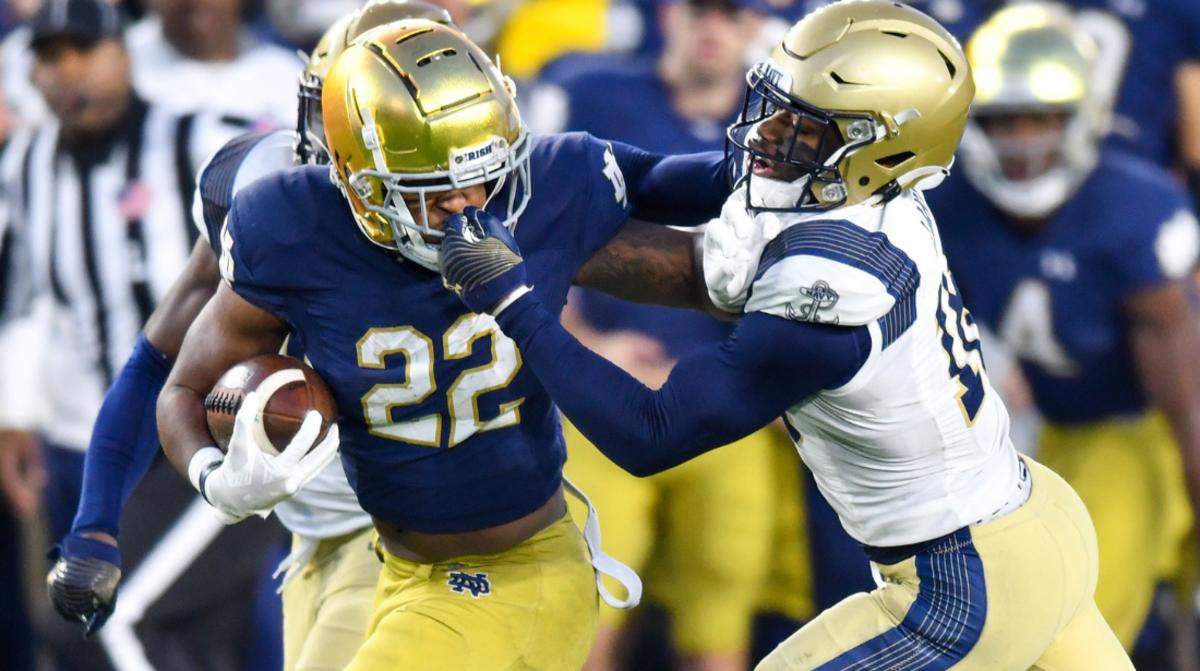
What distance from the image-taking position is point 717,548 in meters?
4.87

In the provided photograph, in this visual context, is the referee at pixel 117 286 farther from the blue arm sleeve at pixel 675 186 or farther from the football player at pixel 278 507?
the blue arm sleeve at pixel 675 186

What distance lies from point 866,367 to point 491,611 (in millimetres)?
703

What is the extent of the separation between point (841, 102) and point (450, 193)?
59 centimetres

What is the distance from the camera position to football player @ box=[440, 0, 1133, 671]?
9.84 feet

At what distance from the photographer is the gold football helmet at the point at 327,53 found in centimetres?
361

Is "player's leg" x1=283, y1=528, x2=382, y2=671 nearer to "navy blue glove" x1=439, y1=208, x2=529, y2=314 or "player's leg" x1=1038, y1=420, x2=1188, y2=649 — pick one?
"navy blue glove" x1=439, y1=208, x2=529, y2=314

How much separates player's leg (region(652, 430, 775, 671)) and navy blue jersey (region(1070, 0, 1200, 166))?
136cm

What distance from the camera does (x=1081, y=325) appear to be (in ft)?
15.9

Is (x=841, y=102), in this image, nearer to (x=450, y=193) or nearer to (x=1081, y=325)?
(x=450, y=193)

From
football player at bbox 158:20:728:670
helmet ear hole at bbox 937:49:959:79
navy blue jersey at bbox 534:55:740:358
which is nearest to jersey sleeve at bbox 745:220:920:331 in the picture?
helmet ear hole at bbox 937:49:959:79

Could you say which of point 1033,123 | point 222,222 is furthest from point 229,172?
point 1033,123

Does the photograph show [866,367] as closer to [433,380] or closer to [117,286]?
[433,380]

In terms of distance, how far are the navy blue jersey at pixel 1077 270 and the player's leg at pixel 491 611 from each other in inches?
73.4

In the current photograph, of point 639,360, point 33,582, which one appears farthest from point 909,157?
point 33,582
